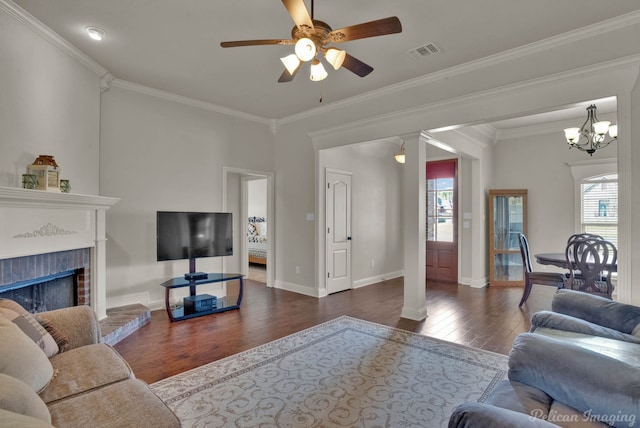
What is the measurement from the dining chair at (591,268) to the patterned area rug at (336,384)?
1941mm

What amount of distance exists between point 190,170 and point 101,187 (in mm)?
1195

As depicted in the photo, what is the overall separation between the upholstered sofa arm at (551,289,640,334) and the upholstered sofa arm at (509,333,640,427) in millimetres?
1158

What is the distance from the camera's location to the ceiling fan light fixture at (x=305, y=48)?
240 cm

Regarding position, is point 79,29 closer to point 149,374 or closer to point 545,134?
point 149,374

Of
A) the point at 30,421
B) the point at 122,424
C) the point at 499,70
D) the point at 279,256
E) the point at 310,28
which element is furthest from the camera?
the point at 279,256

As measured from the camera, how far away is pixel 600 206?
229 inches

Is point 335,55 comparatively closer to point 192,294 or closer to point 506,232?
A: point 192,294

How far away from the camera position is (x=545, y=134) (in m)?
6.31

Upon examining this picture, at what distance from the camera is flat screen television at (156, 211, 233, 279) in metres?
4.42

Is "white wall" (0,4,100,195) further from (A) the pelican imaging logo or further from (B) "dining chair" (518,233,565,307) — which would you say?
(B) "dining chair" (518,233,565,307)

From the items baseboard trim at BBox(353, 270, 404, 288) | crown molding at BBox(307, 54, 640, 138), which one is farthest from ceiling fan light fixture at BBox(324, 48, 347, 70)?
baseboard trim at BBox(353, 270, 404, 288)

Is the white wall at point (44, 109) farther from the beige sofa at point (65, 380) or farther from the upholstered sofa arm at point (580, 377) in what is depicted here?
the upholstered sofa arm at point (580, 377)

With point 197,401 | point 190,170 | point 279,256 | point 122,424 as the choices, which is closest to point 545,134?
point 279,256

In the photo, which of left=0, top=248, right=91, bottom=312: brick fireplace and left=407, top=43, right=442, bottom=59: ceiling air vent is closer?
left=0, top=248, right=91, bottom=312: brick fireplace
